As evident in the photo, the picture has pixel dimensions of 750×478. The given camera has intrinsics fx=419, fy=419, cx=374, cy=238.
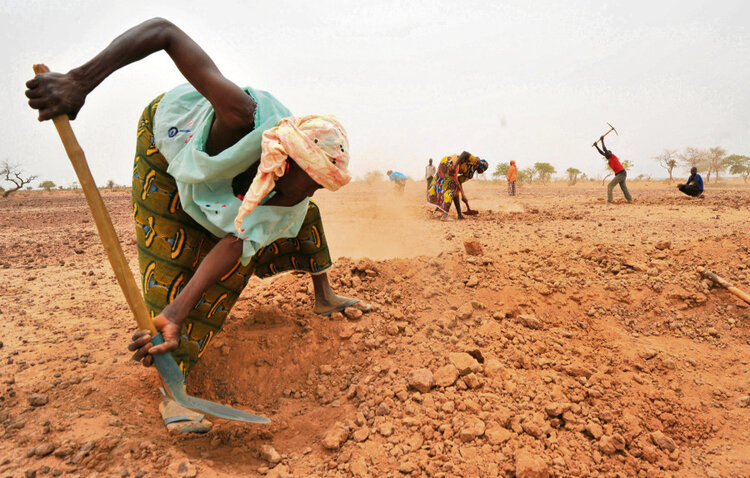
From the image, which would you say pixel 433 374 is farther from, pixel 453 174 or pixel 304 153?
pixel 453 174

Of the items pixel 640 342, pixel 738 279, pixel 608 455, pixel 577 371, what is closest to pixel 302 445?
pixel 608 455

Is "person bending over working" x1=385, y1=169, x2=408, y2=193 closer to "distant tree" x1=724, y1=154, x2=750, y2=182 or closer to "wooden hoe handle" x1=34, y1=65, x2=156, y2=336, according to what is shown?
"wooden hoe handle" x1=34, y1=65, x2=156, y2=336

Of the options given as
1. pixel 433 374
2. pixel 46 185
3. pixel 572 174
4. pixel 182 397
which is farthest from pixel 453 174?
pixel 46 185

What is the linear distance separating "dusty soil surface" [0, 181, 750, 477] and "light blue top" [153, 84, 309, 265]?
34.3 inches

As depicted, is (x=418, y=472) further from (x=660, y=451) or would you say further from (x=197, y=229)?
(x=197, y=229)

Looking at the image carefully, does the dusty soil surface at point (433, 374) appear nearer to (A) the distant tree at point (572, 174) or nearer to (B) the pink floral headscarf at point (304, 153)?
(B) the pink floral headscarf at point (304, 153)

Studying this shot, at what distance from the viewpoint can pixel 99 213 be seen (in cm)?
147

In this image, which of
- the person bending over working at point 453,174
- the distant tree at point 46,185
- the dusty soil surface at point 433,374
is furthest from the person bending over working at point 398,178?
the distant tree at point 46,185

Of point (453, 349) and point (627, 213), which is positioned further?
point (627, 213)

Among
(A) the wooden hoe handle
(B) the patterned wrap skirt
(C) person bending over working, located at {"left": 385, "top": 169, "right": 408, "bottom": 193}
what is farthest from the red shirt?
(A) the wooden hoe handle

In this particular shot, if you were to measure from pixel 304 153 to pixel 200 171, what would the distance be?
429 millimetres

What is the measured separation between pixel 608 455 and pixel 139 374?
2.20 m

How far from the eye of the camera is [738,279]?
10.1 ft

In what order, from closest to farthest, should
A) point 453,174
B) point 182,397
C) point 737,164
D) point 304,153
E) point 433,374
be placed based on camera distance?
point 304,153 → point 182,397 → point 433,374 → point 453,174 → point 737,164
